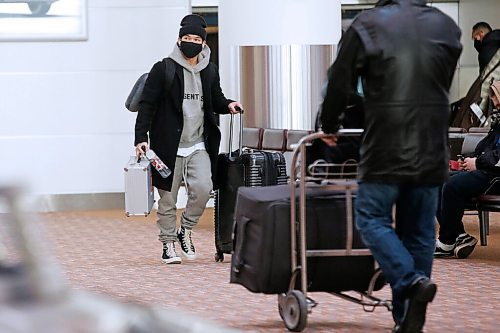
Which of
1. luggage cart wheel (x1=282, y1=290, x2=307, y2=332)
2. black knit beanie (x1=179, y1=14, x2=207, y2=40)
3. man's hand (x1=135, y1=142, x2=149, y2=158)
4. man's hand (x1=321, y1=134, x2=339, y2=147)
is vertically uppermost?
black knit beanie (x1=179, y1=14, x2=207, y2=40)

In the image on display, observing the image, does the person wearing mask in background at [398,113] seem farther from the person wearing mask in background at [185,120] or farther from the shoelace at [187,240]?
the shoelace at [187,240]

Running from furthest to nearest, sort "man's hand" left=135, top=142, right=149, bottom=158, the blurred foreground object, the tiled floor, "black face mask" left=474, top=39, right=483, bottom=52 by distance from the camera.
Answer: "black face mask" left=474, top=39, right=483, bottom=52, "man's hand" left=135, top=142, right=149, bottom=158, the tiled floor, the blurred foreground object

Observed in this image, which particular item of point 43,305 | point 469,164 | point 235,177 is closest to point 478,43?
point 469,164

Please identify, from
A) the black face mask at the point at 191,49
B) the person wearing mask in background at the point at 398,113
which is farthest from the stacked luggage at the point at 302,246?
the black face mask at the point at 191,49

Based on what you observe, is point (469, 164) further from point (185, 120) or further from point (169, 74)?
point (169, 74)

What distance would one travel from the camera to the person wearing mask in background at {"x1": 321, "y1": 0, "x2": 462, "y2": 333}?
5.94m

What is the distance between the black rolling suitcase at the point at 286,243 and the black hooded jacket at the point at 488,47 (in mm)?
7614

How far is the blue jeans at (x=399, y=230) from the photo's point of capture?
594cm

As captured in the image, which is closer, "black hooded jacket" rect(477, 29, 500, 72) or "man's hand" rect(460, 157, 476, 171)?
"man's hand" rect(460, 157, 476, 171)

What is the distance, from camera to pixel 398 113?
5961mm

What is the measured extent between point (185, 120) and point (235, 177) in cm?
54

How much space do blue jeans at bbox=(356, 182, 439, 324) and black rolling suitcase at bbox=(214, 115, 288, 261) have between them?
3071 millimetres

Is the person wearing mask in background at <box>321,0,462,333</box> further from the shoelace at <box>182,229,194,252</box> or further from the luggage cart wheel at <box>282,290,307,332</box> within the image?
the shoelace at <box>182,229,194,252</box>

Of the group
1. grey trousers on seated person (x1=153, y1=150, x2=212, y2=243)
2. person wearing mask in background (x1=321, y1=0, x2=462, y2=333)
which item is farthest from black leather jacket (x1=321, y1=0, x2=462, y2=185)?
grey trousers on seated person (x1=153, y1=150, x2=212, y2=243)
